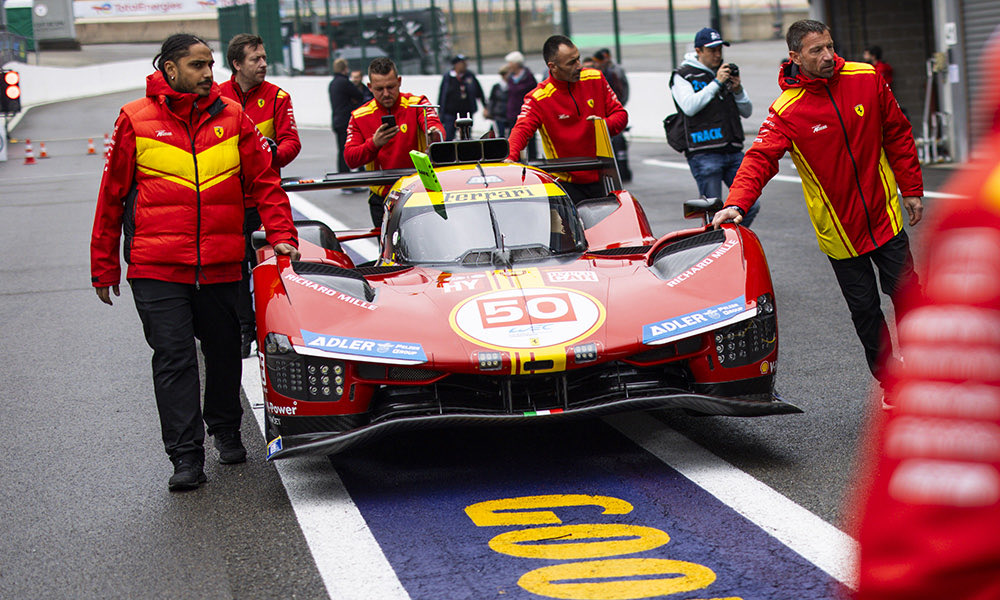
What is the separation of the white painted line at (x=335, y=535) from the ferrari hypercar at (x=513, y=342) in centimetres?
24

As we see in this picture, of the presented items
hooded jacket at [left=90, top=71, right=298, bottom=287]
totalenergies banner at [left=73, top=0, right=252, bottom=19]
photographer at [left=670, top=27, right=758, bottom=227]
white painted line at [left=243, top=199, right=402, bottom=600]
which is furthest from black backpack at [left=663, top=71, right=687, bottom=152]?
totalenergies banner at [left=73, top=0, right=252, bottom=19]

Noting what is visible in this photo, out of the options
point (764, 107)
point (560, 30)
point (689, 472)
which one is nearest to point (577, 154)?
point (689, 472)

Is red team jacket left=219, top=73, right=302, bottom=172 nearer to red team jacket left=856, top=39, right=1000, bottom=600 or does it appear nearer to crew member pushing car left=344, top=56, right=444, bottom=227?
crew member pushing car left=344, top=56, right=444, bottom=227

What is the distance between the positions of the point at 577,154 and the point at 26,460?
14.6ft

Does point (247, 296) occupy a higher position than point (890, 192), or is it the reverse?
point (890, 192)

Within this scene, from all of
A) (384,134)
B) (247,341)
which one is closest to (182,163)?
(247,341)

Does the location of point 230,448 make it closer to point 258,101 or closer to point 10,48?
point 258,101

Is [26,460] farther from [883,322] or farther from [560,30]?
[560,30]

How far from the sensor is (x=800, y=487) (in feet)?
16.5

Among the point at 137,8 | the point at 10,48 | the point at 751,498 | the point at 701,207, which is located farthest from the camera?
the point at 137,8

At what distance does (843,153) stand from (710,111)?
10.8ft

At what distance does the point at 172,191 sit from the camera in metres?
5.64

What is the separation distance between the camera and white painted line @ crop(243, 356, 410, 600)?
13.8ft

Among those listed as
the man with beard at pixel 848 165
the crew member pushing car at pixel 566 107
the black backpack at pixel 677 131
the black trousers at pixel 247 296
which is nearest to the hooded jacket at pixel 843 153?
the man with beard at pixel 848 165
